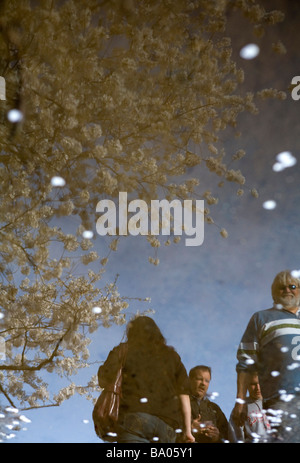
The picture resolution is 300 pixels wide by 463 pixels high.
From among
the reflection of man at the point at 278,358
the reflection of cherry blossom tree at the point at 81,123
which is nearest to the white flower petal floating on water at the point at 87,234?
the reflection of cherry blossom tree at the point at 81,123

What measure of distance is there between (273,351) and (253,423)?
35 cm

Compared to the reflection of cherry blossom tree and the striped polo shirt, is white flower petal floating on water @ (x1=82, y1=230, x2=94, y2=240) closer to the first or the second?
the reflection of cherry blossom tree

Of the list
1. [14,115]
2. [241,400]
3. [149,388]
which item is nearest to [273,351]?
[241,400]

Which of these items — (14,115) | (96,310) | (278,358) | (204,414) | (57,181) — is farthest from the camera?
(96,310)

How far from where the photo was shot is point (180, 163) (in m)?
2.49

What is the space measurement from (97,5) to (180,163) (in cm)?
114

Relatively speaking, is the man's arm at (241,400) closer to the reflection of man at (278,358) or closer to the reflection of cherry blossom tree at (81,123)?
the reflection of man at (278,358)

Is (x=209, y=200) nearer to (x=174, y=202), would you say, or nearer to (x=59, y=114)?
(x=174, y=202)

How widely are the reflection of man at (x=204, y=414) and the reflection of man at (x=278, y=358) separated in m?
0.21

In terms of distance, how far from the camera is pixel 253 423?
5.05 ft

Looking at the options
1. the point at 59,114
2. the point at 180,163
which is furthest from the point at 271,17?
the point at 59,114

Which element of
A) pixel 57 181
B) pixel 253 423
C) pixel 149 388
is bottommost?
pixel 253 423

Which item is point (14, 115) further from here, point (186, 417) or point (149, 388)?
point (186, 417)

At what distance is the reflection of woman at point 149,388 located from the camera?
→ 130 cm
